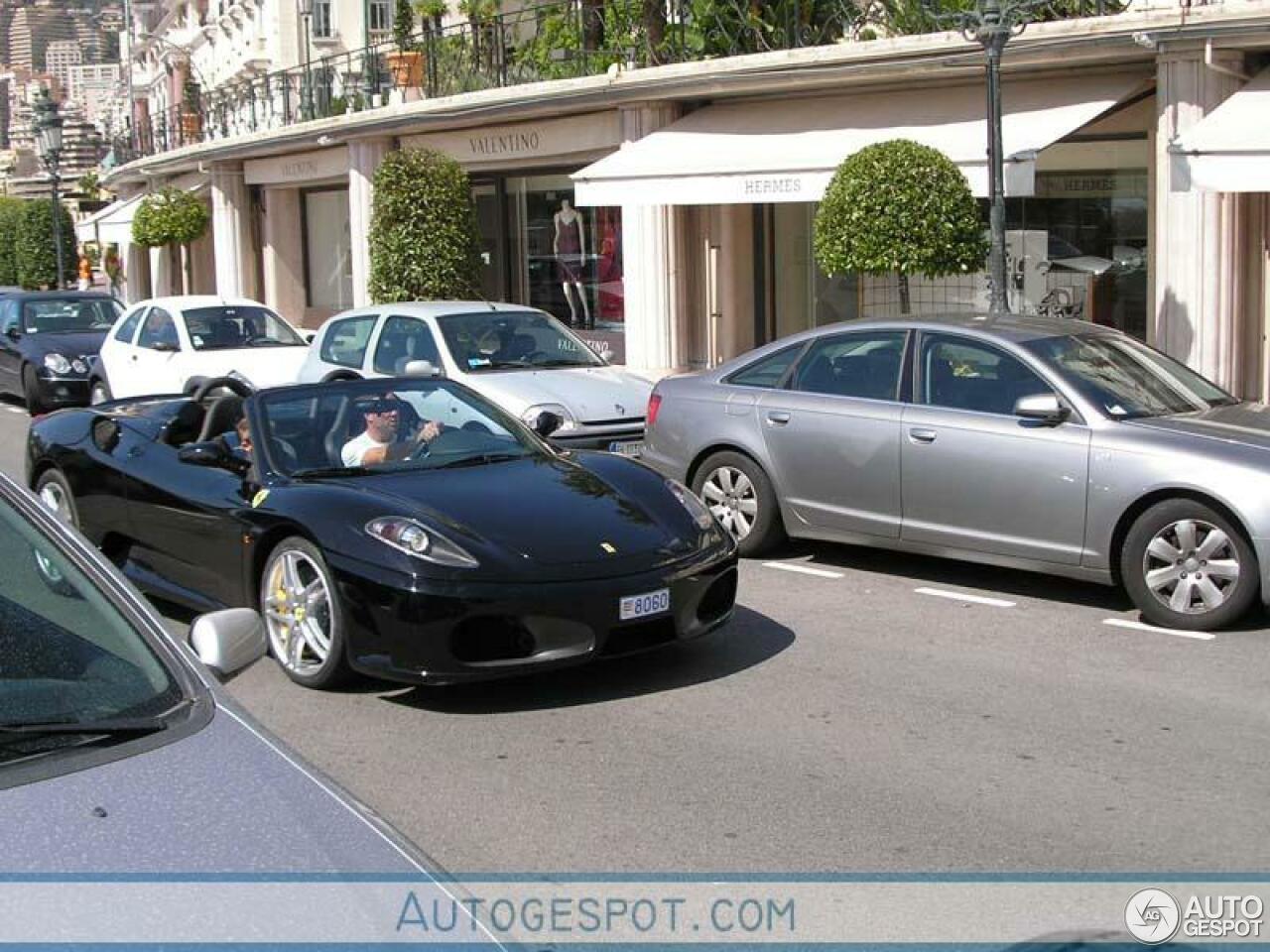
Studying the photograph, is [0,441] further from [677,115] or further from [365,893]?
[365,893]

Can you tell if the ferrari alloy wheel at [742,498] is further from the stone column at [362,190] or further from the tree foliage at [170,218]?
the tree foliage at [170,218]

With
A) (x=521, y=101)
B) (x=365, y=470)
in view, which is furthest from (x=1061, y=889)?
(x=521, y=101)

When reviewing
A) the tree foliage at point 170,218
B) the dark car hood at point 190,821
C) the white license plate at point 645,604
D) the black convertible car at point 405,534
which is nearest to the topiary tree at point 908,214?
the black convertible car at point 405,534

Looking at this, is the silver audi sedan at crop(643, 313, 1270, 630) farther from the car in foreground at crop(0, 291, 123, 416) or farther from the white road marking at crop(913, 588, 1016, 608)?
the car in foreground at crop(0, 291, 123, 416)

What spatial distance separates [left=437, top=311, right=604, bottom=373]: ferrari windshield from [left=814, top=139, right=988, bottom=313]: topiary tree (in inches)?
116

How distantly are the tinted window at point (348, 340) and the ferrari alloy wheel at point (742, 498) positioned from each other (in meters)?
5.26

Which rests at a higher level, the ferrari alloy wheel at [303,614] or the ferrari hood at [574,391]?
the ferrari hood at [574,391]

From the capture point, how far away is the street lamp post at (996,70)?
12.9 meters

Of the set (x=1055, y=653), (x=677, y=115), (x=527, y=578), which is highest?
(x=677, y=115)

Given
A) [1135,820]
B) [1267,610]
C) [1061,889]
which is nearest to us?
[1061,889]

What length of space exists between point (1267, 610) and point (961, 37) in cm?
945

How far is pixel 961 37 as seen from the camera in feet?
53.3

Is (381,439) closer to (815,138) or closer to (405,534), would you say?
(405,534)

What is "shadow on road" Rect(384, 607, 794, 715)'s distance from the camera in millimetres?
6992
